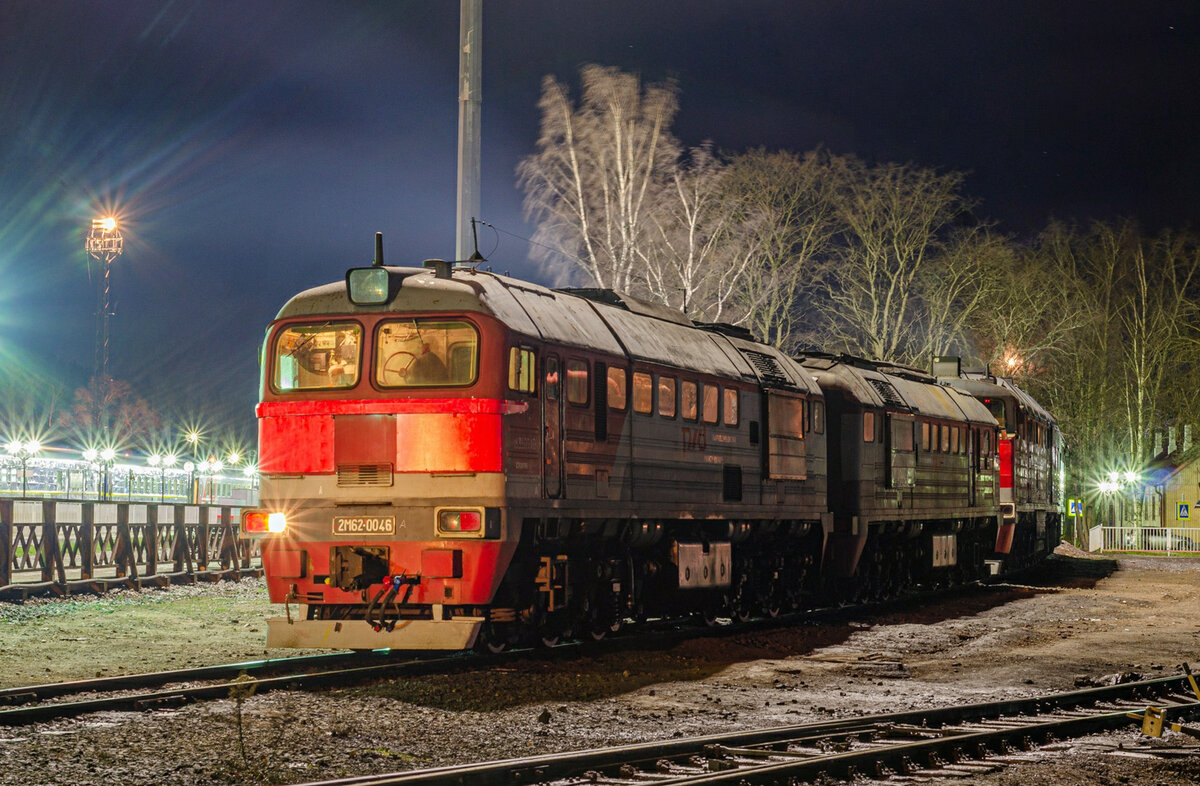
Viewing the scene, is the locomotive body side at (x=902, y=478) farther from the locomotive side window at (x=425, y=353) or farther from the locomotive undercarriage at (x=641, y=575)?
the locomotive side window at (x=425, y=353)

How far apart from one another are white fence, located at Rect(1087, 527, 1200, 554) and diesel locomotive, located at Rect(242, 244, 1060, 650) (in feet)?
128

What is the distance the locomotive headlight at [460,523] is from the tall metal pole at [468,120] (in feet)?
34.7

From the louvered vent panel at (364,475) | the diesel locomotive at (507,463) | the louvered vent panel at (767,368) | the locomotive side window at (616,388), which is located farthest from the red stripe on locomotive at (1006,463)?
the louvered vent panel at (364,475)

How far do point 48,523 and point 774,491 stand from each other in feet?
38.9

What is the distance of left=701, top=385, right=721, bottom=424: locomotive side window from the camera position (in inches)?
670

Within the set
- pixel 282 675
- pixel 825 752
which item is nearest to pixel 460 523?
pixel 282 675

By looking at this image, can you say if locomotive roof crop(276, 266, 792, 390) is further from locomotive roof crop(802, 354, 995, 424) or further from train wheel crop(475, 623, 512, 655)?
locomotive roof crop(802, 354, 995, 424)

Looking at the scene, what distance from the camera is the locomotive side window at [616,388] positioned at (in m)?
14.7

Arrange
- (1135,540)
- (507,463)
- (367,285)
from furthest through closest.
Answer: (1135,540)
(367,285)
(507,463)

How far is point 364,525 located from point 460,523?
0.92 metres

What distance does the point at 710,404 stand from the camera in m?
17.2

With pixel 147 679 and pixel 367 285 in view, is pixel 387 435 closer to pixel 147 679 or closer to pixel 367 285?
pixel 367 285

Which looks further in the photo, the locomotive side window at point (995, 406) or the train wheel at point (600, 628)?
the locomotive side window at point (995, 406)

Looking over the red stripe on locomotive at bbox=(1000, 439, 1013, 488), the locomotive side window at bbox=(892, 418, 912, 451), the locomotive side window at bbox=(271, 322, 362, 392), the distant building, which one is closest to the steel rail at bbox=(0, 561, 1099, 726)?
the locomotive side window at bbox=(271, 322, 362, 392)
